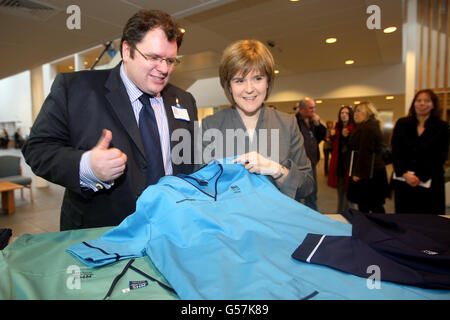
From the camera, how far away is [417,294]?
662 millimetres

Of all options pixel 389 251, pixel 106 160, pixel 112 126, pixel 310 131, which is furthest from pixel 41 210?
pixel 389 251

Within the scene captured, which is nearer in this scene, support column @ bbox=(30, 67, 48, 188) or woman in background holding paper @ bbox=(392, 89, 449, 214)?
woman in background holding paper @ bbox=(392, 89, 449, 214)

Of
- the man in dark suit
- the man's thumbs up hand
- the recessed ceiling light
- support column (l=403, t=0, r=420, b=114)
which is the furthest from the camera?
the recessed ceiling light

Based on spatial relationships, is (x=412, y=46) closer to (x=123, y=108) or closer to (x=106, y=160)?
(x=123, y=108)

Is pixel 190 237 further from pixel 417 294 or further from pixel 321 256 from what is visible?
pixel 417 294

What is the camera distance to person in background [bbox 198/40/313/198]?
4.19ft

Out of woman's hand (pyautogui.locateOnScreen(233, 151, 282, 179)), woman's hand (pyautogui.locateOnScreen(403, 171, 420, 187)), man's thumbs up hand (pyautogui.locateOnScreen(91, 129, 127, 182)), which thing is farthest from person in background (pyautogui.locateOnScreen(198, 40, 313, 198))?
woman's hand (pyautogui.locateOnScreen(403, 171, 420, 187))

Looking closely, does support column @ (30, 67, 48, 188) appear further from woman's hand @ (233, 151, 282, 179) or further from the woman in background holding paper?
the woman in background holding paper

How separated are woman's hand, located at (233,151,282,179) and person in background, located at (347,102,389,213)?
261cm

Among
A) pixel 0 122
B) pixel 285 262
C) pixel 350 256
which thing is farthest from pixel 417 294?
pixel 0 122

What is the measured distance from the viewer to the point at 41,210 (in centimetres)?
497

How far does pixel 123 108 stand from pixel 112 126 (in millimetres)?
103

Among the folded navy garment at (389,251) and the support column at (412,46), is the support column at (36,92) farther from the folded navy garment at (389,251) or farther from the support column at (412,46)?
the support column at (412,46)
